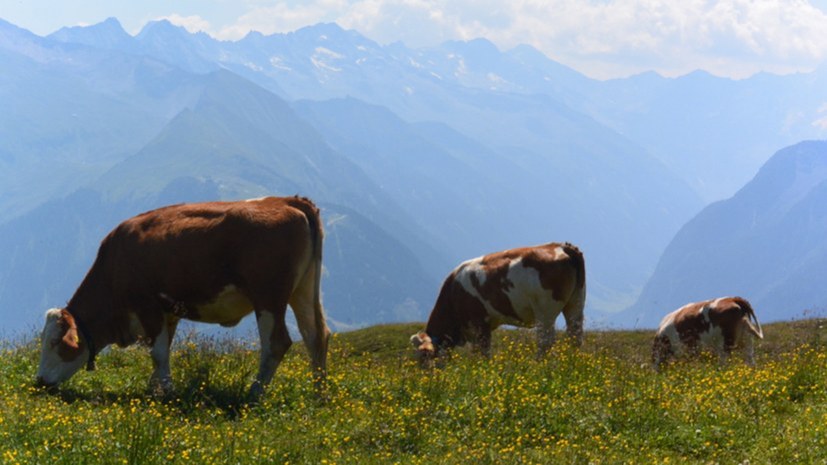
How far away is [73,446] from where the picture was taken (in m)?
8.27

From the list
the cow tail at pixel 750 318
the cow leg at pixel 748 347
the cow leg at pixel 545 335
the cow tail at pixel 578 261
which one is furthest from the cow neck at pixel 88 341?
the cow tail at pixel 750 318

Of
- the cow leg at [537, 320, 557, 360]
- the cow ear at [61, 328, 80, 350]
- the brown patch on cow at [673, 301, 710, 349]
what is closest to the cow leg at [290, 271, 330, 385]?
the cow ear at [61, 328, 80, 350]

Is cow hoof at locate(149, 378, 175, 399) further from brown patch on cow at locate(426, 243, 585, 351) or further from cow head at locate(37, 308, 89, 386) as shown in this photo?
brown patch on cow at locate(426, 243, 585, 351)

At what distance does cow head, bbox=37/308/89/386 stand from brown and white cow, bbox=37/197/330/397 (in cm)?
1

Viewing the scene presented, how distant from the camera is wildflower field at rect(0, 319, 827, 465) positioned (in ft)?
27.9

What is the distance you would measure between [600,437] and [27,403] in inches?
265

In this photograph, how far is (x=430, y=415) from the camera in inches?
393

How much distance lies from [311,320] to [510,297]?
26.2 feet

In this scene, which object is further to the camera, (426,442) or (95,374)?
(95,374)

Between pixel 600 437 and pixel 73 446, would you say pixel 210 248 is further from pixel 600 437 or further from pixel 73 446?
pixel 600 437

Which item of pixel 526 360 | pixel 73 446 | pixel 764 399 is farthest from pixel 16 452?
pixel 764 399

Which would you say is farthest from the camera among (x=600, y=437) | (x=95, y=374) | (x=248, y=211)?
(x=95, y=374)

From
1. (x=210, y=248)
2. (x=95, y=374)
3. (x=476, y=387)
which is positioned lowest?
(x=95, y=374)

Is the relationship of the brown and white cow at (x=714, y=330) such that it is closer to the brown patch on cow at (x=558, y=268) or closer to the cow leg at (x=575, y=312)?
the cow leg at (x=575, y=312)
